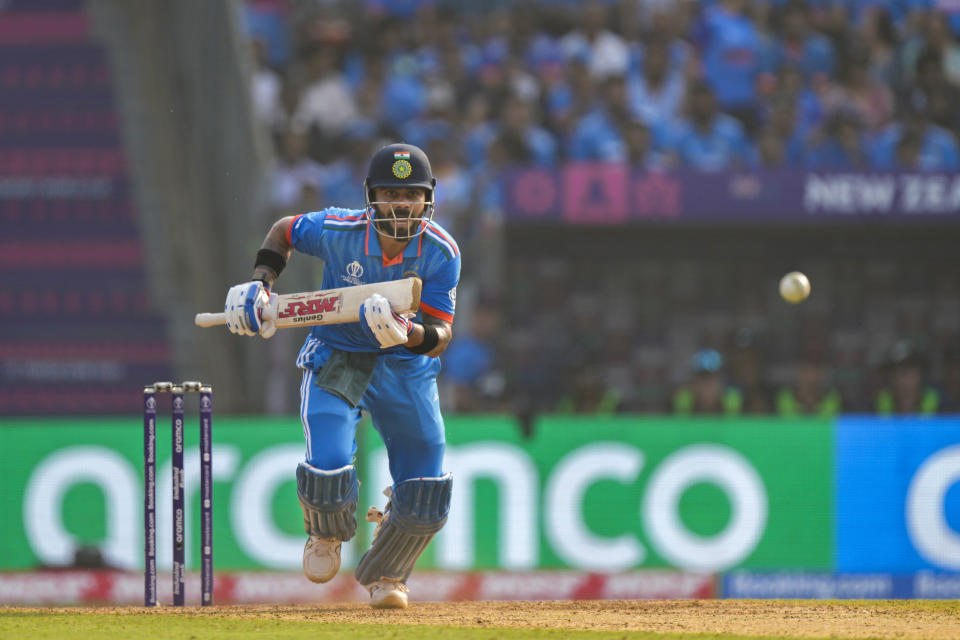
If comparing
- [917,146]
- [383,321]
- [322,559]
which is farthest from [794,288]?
[917,146]

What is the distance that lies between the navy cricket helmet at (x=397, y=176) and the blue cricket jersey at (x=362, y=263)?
0.10 meters

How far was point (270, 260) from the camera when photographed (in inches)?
244

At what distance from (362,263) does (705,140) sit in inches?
285

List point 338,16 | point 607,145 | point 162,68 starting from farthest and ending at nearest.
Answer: point 338,16 < point 162,68 < point 607,145

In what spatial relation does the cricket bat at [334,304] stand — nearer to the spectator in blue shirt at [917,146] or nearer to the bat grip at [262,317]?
the bat grip at [262,317]

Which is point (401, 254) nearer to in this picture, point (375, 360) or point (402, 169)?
point (402, 169)

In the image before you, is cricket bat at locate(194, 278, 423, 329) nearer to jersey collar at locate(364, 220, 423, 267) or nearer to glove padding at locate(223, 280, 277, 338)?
glove padding at locate(223, 280, 277, 338)

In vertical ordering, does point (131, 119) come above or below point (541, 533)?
above

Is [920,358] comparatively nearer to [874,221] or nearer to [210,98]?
[874,221]

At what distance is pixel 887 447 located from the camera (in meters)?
8.87

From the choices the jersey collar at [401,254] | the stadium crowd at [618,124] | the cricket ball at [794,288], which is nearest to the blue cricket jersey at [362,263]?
the jersey collar at [401,254]

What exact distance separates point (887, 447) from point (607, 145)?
15.1ft

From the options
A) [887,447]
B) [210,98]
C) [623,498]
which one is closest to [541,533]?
[623,498]

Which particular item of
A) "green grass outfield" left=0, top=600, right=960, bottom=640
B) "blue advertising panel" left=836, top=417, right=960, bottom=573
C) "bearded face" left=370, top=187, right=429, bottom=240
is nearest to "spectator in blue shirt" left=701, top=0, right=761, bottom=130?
"blue advertising panel" left=836, top=417, right=960, bottom=573
